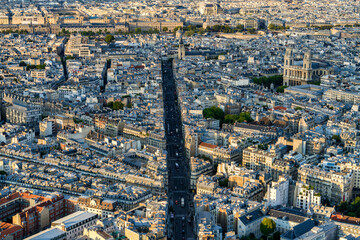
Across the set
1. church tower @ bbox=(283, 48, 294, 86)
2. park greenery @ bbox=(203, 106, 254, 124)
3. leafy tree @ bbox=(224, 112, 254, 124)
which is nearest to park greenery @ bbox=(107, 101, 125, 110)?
park greenery @ bbox=(203, 106, 254, 124)

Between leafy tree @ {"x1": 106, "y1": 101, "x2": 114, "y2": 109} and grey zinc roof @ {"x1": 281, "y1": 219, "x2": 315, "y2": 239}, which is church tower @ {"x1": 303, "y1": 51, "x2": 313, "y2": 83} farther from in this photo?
grey zinc roof @ {"x1": 281, "y1": 219, "x2": 315, "y2": 239}

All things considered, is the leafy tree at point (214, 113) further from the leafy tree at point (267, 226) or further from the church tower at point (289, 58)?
the leafy tree at point (267, 226)

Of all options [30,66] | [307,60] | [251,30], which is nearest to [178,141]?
[307,60]

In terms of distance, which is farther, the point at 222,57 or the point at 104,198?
the point at 222,57

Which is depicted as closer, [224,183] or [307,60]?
[224,183]

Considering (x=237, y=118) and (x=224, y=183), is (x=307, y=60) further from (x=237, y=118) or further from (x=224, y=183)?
(x=224, y=183)

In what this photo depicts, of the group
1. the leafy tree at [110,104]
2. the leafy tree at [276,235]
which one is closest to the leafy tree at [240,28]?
the leafy tree at [110,104]

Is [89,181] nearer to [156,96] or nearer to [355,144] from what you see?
[355,144]

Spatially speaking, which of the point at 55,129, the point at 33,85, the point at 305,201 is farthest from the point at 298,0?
the point at 305,201
